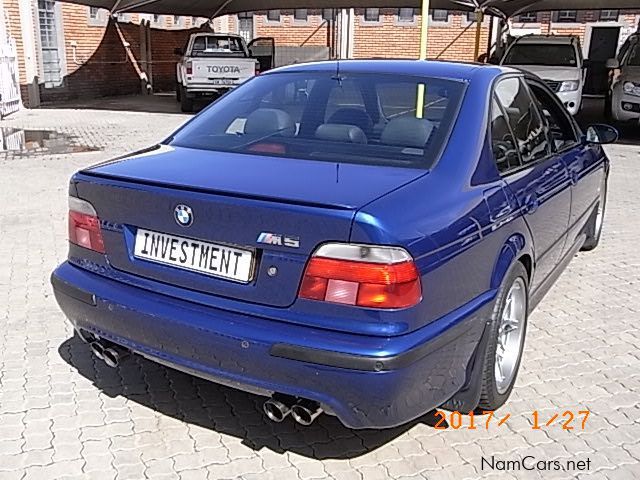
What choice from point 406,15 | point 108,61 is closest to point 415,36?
point 406,15

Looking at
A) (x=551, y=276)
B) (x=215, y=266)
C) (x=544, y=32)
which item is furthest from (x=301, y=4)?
(x=215, y=266)

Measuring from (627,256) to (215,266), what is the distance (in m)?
4.34

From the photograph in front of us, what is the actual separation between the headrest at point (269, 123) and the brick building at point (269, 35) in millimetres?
16075

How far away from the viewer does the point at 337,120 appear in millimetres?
3180

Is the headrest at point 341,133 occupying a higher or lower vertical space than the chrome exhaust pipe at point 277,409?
higher

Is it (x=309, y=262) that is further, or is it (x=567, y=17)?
(x=567, y=17)

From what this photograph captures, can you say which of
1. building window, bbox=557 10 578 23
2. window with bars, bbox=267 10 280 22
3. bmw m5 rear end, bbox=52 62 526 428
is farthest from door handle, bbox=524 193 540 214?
window with bars, bbox=267 10 280 22

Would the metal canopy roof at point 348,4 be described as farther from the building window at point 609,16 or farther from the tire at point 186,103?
the tire at point 186,103

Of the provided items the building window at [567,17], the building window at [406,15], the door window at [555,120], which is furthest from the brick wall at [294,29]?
the door window at [555,120]

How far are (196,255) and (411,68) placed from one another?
5.29ft

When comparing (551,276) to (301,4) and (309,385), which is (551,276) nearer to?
(309,385)

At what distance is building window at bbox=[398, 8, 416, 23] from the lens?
22.9 m

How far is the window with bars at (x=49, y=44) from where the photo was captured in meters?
Result: 17.2
